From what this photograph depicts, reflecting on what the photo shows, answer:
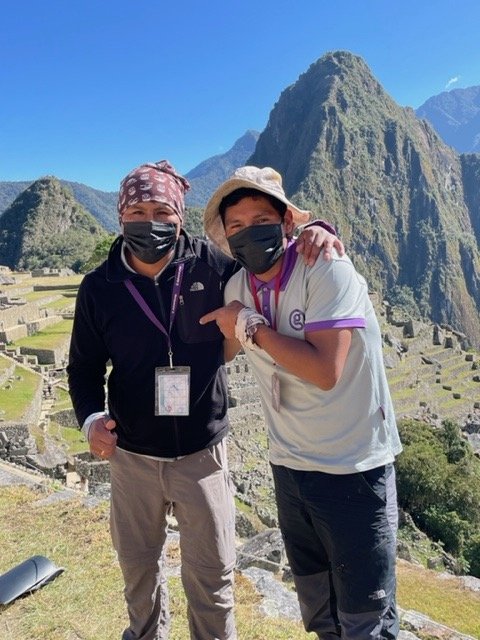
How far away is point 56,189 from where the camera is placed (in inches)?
3701

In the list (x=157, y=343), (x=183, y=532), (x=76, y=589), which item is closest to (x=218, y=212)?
(x=157, y=343)

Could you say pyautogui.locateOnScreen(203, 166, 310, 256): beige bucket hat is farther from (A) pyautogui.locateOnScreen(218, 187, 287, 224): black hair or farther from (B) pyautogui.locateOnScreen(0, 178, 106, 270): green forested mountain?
(B) pyautogui.locateOnScreen(0, 178, 106, 270): green forested mountain

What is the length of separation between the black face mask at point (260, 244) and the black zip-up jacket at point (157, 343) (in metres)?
0.30

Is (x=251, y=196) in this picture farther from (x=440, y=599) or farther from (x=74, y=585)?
(x=440, y=599)

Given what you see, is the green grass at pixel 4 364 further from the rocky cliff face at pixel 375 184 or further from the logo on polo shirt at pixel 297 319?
the rocky cliff face at pixel 375 184

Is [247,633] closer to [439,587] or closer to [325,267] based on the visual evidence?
[325,267]

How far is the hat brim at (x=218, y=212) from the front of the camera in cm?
198

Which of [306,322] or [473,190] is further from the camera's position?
[473,190]

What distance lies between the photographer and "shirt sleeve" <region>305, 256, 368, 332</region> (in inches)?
70.0

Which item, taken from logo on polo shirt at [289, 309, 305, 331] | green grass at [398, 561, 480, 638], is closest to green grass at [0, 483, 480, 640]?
logo on polo shirt at [289, 309, 305, 331]

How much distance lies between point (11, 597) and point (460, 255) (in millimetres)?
152176

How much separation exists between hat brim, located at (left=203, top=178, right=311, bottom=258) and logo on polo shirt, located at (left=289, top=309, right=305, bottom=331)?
43cm

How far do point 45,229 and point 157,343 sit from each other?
91999 mm

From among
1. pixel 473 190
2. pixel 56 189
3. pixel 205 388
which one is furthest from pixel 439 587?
pixel 473 190
